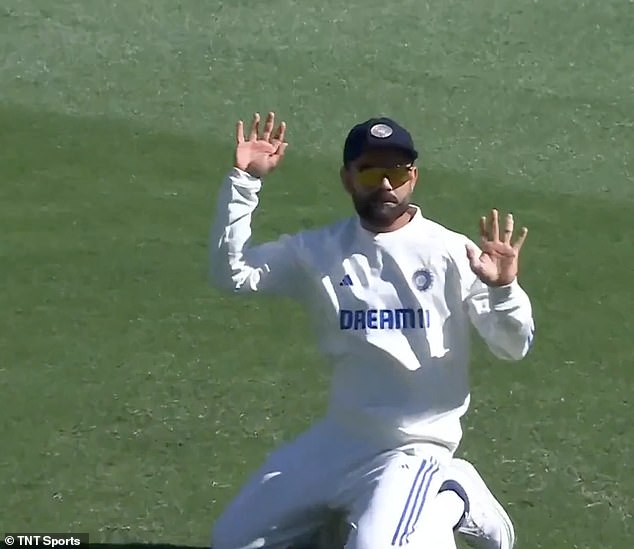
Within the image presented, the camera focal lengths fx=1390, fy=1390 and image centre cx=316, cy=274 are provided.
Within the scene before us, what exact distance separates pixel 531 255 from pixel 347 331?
2.97 m

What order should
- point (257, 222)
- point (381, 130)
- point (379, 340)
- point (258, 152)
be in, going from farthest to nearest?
point (257, 222), point (258, 152), point (381, 130), point (379, 340)

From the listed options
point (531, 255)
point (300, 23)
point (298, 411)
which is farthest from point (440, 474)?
point (300, 23)

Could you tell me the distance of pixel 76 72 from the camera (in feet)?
31.0

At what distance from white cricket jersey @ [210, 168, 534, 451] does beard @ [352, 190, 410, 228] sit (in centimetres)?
4

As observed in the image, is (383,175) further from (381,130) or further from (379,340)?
(379,340)

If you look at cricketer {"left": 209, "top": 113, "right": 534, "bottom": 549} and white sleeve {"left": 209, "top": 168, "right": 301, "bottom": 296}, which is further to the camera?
white sleeve {"left": 209, "top": 168, "right": 301, "bottom": 296}

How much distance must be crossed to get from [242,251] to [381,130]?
0.55 meters

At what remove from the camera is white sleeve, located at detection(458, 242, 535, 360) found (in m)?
3.92

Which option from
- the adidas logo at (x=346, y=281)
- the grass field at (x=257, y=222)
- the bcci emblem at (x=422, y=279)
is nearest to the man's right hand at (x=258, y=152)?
the adidas logo at (x=346, y=281)

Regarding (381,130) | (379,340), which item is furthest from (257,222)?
(379,340)

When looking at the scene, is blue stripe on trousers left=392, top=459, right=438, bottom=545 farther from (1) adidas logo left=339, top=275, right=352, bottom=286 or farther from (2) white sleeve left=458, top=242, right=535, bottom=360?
(1) adidas logo left=339, top=275, right=352, bottom=286

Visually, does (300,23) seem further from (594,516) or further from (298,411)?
(594,516)

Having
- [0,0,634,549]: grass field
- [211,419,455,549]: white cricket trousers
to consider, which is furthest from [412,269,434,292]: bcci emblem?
[0,0,634,549]: grass field

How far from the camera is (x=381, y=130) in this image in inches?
163
